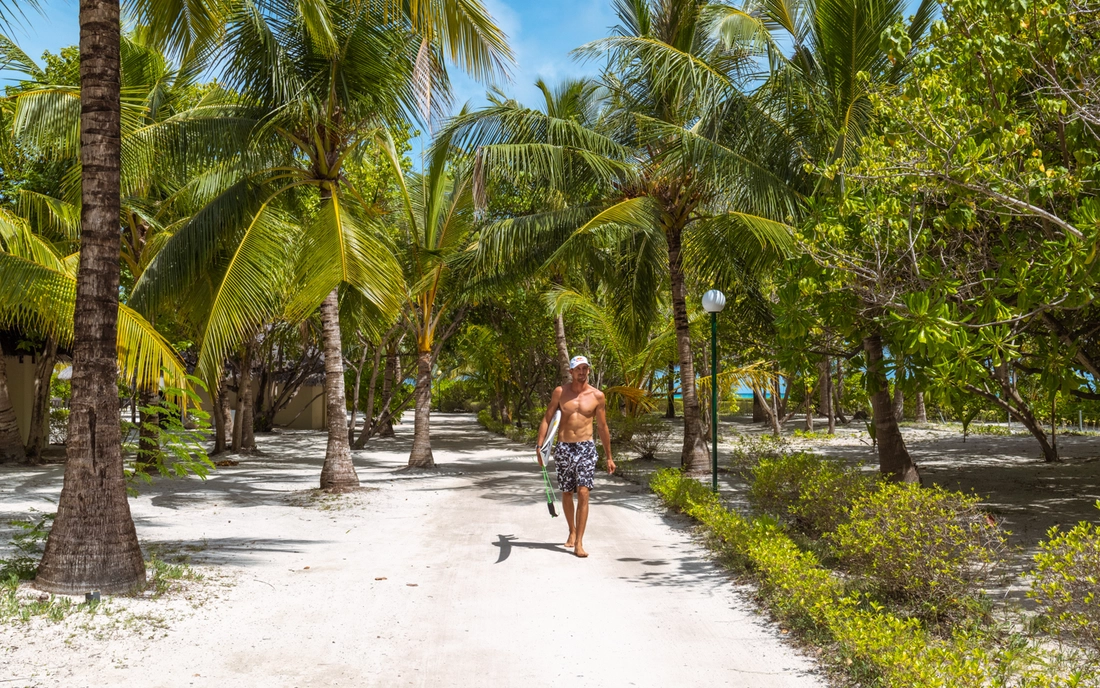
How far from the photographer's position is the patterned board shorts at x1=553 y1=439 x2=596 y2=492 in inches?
294

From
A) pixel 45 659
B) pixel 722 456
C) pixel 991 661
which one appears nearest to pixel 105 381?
pixel 45 659

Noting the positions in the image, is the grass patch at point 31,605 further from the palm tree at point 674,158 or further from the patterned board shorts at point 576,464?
the palm tree at point 674,158

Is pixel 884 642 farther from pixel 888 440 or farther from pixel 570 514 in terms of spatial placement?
pixel 888 440

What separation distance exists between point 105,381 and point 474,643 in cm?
312

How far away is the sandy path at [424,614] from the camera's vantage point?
4445 mm

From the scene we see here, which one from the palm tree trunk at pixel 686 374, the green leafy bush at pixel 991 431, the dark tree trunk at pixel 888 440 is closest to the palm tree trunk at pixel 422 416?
the palm tree trunk at pixel 686 374

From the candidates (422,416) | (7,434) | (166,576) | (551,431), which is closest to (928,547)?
(551,431)

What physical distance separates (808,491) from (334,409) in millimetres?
7368

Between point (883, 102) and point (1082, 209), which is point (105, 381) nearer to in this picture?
point (883, 102)

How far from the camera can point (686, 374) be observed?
13719 mm

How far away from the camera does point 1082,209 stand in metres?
4.98

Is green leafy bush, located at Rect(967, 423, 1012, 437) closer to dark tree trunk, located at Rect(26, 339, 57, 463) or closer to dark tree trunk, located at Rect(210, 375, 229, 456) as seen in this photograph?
dark tree trunk, located at Rect(210, 375, 229, 456)

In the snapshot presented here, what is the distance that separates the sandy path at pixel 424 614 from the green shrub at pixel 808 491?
3.25ft

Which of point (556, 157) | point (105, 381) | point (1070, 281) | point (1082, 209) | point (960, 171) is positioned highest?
point (556, 157)
